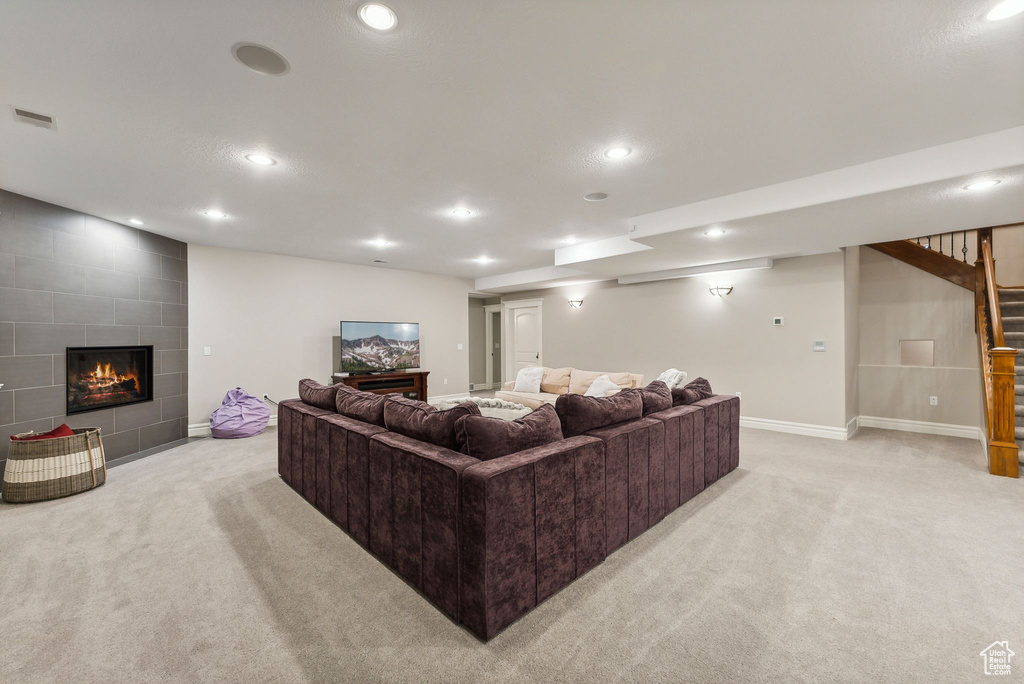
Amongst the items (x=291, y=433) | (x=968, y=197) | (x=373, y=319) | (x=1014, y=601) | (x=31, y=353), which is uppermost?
(x=968, y=197)

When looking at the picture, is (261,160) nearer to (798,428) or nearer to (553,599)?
(553,599)

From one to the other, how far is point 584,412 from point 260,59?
2327 mm

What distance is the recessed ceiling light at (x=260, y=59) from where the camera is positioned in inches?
70.5

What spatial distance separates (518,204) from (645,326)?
3849mm

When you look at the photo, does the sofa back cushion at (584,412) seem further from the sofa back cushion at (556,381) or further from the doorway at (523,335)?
the doorway at (523,335)

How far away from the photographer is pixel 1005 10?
160 cm

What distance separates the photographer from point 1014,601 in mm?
1965

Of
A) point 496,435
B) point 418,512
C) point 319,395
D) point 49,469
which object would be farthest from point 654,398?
point 49,469

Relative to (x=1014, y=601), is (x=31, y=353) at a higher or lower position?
higher

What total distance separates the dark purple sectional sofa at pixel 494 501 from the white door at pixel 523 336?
5.55 m

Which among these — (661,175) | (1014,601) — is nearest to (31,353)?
(661,175)

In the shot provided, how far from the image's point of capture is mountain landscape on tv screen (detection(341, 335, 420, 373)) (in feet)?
21.8

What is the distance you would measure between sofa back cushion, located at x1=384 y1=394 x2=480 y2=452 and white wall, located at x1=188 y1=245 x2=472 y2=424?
169 inches

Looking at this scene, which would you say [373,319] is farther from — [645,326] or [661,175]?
[661,175]
